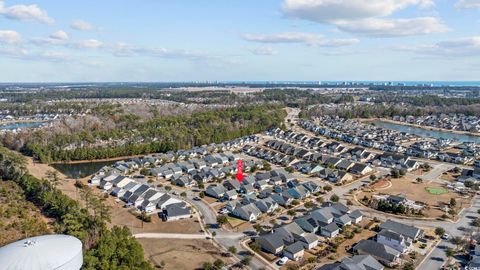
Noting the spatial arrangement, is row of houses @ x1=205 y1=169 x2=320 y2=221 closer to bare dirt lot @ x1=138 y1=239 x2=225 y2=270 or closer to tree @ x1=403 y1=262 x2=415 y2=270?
bare dirt lot @ x1=138 y1=239 x2=225 y2=270

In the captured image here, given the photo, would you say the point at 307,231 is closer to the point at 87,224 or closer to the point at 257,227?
the point at 257,227

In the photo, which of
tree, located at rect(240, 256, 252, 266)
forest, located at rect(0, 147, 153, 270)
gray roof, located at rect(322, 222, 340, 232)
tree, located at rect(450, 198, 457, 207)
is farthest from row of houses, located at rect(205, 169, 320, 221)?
tree, located at rect(450, 198, 457, 207)

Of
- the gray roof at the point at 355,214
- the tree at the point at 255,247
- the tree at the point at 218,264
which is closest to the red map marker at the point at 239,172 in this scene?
the gray roof at the point at 355,214

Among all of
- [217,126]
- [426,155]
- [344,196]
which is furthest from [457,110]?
[344,196]

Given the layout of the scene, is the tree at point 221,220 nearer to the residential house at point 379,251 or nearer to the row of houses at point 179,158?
the residential house at point 379,251

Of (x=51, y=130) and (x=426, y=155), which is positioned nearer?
(x=426, y=155)

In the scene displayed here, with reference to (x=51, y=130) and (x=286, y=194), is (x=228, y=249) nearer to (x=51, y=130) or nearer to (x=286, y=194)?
(x=286, y=194)
